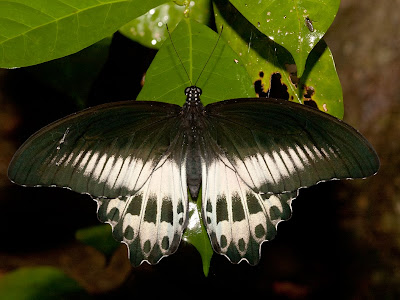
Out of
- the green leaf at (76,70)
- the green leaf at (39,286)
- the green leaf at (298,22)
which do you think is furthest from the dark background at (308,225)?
the green leaf at (298,22)

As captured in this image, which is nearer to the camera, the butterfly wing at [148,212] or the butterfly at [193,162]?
the butterfly at [193,162]

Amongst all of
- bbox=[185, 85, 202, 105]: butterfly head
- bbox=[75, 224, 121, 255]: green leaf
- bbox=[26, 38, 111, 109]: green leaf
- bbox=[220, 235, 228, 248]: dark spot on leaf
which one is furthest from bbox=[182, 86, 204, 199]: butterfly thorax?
bbox=[75, 224, 121, 255]: green leaf

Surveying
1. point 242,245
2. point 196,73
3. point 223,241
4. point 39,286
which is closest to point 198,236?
point 223,241

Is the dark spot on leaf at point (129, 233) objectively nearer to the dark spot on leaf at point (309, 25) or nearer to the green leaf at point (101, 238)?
the green leaf at point (101, 238)

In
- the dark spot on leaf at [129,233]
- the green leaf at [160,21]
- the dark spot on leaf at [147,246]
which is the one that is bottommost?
the dark spot on leaf at [147,246]

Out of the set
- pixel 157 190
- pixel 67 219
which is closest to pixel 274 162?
pixel 157 190
